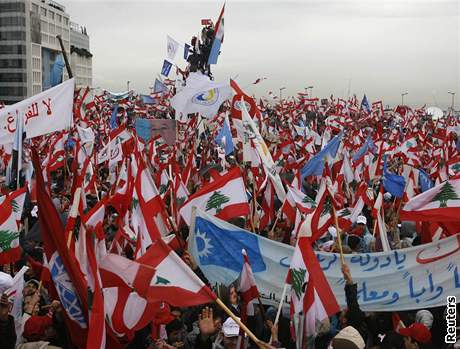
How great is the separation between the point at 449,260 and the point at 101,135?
15.2m

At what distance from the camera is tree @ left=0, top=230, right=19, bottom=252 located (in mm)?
6527

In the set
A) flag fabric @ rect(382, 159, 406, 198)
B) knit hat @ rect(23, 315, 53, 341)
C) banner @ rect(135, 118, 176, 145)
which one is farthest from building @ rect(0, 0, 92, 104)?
knit hat @ rect(23, 315, 53, 341)

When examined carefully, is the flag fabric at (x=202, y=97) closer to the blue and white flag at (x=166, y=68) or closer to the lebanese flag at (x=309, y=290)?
the lebanese flag at (x=309, y=290)

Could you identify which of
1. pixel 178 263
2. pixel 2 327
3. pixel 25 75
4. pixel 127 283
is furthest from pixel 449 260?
pixel 25 75

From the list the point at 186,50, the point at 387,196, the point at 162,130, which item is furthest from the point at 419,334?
the point at 186,50

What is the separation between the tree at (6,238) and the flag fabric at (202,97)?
Result: 8.18m

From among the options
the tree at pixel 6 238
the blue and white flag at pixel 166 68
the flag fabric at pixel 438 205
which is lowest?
the tree at pixel 6 238

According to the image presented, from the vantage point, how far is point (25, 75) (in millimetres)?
90500

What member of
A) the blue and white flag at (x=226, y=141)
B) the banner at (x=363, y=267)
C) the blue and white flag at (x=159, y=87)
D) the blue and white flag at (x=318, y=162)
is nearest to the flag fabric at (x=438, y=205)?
the banner at (x=363, y=267)

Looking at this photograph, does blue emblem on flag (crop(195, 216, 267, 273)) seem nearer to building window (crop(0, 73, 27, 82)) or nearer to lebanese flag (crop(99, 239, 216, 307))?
lebanese flag (crop(99, 239, 216, 307))

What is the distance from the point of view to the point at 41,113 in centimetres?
814

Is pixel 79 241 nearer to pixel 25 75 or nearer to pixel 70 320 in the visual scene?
pixel 70 320

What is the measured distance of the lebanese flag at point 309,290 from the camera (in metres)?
4.64

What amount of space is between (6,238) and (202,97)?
8423 mm
